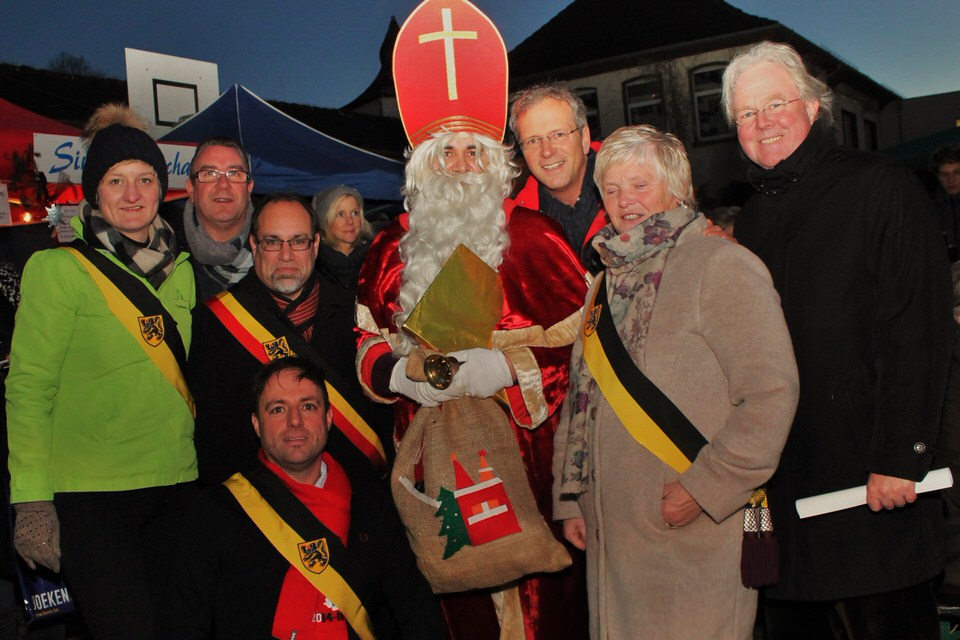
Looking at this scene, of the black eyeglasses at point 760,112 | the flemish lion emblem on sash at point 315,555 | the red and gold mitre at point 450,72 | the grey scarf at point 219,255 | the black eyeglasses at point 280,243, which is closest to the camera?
the black eyeglasses at point 760,112

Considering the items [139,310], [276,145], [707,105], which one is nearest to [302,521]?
[139,310]

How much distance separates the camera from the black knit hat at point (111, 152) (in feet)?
11.0

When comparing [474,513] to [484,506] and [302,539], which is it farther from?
[302,539]

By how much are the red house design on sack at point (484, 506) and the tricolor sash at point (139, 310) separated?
45.4 inches

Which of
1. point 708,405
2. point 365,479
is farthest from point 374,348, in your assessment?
point 708,405

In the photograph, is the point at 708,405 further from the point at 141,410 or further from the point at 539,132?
the point at 141,410

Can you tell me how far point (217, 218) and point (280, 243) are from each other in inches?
22.8

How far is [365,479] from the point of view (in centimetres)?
342

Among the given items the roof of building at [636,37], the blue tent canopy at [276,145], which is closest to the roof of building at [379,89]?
the roof of building at [636,37]

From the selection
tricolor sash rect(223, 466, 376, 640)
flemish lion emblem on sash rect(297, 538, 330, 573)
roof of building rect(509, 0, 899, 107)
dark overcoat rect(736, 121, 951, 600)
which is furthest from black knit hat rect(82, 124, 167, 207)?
roof of building rect(509, 0, 899, 107)

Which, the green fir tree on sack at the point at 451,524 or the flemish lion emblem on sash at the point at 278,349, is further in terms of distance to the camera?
the flemish lion emblem on sash at the point at 278,349

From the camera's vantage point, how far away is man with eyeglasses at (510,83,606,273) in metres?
3.84

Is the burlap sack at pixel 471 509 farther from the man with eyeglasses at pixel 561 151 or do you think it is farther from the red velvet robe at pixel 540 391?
the man with eyeglasses at pixel 561 151

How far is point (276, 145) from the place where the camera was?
29.4 feet
